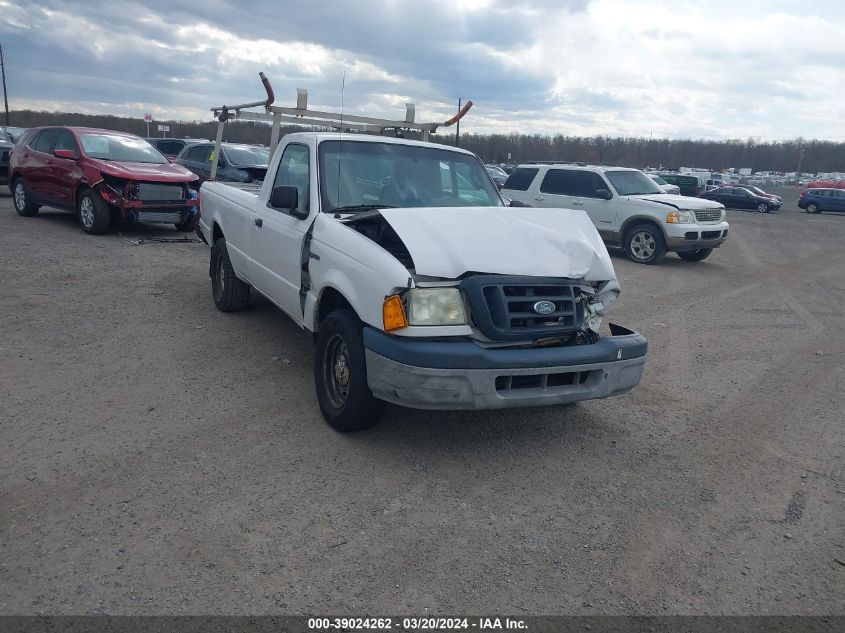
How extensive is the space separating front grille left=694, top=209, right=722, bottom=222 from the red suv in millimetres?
9604

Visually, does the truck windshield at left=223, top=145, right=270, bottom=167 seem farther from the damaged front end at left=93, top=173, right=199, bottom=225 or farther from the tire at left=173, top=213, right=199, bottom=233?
the damaged front end at left=93, top=173, right=199, bottom=225

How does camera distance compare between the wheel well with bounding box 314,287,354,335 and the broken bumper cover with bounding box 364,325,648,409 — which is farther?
the wheel well with bounding box 314,287,354,335

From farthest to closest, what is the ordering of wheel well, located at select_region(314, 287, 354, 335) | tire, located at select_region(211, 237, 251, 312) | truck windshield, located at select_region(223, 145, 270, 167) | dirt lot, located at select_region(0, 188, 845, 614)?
1. truck windshield, located at select_region(223, 145, 270, 167)
2. tire, located at select_region(211, 237, 251, 312)
3. wheel well, located at select_region(314, 287, 354, 335)
4. dirt lot, located at select_region(0, 188, 845, 614)

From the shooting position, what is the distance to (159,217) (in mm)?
11516

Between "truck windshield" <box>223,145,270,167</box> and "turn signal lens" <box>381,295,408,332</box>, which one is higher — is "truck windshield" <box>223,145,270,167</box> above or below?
above

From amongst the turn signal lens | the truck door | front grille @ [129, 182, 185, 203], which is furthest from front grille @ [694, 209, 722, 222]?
the turn signal lens

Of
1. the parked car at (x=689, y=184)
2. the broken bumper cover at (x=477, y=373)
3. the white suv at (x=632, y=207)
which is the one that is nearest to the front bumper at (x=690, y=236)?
the white suv at (x=632, y=207)

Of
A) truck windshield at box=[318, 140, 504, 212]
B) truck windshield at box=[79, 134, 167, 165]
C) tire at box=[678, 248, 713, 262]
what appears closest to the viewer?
truck windshield at box=[318, 140, 504, 212]

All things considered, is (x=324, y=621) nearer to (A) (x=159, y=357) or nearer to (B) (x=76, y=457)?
(B) (x=76, y=457)

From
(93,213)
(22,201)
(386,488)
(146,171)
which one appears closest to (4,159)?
(22,201)

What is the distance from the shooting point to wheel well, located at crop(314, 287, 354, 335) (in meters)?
4.57

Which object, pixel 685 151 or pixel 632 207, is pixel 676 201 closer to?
pixel 632 207

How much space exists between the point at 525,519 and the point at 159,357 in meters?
3.72

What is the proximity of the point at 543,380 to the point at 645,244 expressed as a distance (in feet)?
33.5
